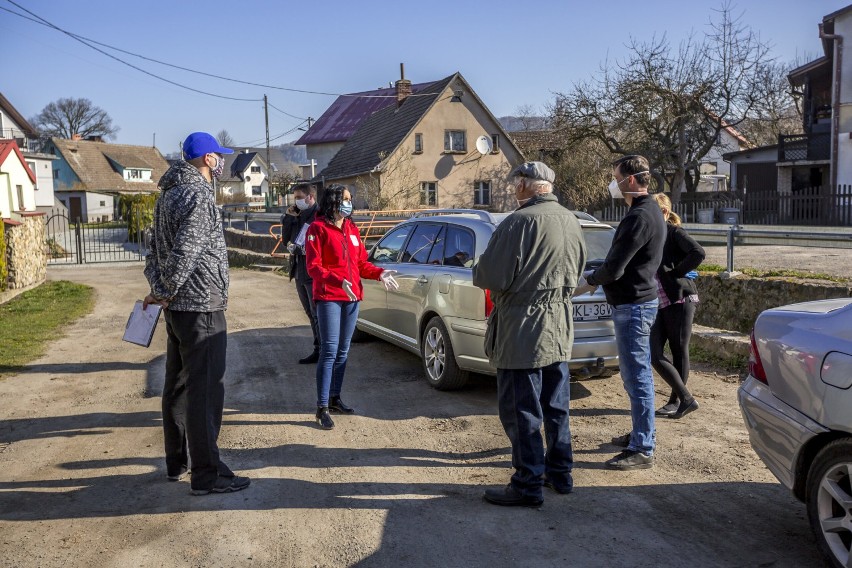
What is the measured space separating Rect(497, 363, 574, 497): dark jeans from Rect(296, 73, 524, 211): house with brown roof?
3416 cm

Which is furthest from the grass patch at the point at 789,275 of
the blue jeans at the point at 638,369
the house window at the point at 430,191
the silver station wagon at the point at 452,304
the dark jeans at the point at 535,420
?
the house window at the point at 430,191

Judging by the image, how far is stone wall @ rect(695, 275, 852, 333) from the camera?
349 inches

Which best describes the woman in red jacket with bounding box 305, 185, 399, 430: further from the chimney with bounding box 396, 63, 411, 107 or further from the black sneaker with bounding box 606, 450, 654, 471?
the chimney with bounding box 396, 63, 411, 107

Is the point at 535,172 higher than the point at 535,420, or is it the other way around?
the point at 535,172

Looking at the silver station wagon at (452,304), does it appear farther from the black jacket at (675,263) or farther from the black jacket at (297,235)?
the black jacket at (297,235)

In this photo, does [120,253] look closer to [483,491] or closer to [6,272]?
[6,272]

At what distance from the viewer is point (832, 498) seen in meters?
3.66

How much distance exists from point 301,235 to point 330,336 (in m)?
2.59

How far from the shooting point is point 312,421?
21.3 feet

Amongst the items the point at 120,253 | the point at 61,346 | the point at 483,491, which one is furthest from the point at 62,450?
the point at 120,253

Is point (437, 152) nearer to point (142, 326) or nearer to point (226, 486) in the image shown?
point (142, 326)

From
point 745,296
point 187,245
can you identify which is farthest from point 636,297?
point 745,296

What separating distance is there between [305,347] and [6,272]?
845 cm

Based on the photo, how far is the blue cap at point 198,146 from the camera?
4.86 m
